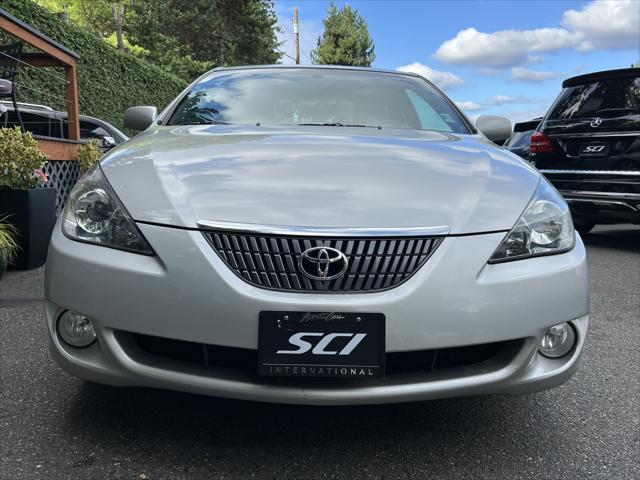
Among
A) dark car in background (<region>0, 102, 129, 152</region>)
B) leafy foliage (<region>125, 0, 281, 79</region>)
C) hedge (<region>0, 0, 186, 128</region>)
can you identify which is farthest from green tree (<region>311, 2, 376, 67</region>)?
dark car in background (<region>0, 102, 129, 152</region>)

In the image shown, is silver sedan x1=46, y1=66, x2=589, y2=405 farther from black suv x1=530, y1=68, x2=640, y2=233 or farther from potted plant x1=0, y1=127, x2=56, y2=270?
black suv x1=530, y1=68, x2=640, y2=233

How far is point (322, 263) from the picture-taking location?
1.58m

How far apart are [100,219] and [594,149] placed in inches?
188

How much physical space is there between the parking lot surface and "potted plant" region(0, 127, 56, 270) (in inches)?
84.9

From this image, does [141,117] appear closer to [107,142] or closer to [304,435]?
[304,435]

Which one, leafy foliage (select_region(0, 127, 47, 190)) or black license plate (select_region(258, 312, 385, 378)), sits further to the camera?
leafy foliage (select_region(0, 127, 47, 190))

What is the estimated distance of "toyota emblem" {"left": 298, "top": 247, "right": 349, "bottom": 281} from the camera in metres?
1.57

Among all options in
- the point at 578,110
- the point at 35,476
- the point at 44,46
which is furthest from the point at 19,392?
the point at 44,46

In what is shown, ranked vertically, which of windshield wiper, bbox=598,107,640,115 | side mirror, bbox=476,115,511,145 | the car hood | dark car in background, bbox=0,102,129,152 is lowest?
dark car in background, bbox=0,102,129,152

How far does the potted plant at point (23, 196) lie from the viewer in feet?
14.4

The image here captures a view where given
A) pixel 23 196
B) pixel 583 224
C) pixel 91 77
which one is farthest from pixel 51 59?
pixel 583 224

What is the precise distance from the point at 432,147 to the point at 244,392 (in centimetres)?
115

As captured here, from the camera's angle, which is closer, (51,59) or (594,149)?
(594,149)

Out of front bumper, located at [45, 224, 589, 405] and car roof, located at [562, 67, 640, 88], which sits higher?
car roof, located at [562, 67, 640, 88]
